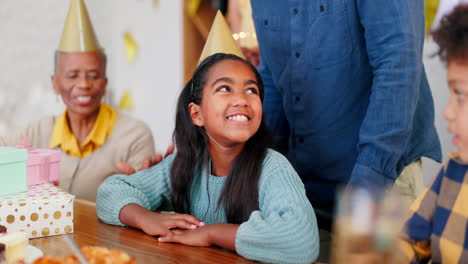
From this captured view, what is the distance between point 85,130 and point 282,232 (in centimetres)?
100

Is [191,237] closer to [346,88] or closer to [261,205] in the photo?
[261,205]

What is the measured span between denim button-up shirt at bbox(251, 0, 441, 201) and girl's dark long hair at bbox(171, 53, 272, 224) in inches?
5.1

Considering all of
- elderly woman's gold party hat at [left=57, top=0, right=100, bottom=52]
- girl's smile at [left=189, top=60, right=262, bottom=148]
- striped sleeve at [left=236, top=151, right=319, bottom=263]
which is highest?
elderly woman's gold party hat at [left=57, top=0, right=100, bottom=52]

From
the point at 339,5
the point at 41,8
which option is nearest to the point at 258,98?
the point at 339,5

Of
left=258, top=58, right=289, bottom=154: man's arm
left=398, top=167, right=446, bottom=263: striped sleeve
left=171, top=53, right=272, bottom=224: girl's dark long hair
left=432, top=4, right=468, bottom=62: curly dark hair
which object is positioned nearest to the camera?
left=432, top=4, right=468, bottom=62: curly dark hair

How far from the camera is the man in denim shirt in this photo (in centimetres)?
103

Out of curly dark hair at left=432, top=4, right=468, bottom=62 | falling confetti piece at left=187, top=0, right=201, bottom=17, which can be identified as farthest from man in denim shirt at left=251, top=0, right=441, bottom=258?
falling confetti piece at left=187, top=0, right=201, bottom=17

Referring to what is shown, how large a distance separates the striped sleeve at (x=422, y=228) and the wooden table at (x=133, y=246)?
0.25 meters

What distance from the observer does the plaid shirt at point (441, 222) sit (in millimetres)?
798

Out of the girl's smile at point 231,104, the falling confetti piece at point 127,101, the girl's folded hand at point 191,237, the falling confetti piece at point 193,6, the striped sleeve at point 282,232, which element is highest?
the falling confetti piece at point 193,6

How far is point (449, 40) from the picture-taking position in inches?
30.0

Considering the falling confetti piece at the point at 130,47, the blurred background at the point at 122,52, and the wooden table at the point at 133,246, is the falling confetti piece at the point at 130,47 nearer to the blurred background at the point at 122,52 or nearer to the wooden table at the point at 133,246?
the blurred background at the point at 122,52

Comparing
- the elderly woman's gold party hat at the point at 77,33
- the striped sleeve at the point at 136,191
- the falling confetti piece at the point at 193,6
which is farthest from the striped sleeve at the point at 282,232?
the falling confetti piece at the point at 193,6

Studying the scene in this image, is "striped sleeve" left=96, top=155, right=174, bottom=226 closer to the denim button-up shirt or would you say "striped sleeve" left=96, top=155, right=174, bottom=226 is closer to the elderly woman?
the denim button-up shirt
